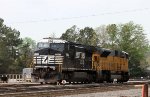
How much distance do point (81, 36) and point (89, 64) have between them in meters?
81.1

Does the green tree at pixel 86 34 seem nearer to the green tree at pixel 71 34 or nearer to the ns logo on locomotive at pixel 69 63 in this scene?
the green tree at pixel 71 34

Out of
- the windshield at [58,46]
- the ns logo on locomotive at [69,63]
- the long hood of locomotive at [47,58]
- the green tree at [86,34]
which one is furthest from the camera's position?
the green tree at [86,34]

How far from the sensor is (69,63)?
33.4 m

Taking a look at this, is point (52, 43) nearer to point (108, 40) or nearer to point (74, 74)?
point (74, 74)

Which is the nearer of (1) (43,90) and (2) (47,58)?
(1) (43,90)

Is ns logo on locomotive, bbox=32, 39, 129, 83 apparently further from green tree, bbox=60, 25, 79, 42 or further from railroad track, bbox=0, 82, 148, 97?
green tree, bbox=60, 25, 79, 42

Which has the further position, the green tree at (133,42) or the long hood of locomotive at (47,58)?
the green tree at (133,42)

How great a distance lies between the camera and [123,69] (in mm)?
44562

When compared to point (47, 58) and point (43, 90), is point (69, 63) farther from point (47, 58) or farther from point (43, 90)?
point (43, 90)

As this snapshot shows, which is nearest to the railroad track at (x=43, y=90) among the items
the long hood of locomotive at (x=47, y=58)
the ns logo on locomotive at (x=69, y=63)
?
the ns logo on locomotive at (x=69, y=63)

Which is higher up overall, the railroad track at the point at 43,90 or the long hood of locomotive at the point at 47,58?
Result: the long hood of locomotive at the point at 47,58

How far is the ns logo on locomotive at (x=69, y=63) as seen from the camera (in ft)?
105

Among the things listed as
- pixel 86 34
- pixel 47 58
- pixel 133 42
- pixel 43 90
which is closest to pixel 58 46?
pixel 47 58

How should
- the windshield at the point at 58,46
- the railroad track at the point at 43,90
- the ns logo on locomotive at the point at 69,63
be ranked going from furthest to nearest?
the windshield at the point at 58,46 < the ns logo on locomotive at the point at 69,63 < the railroad track at the point at 43,90
